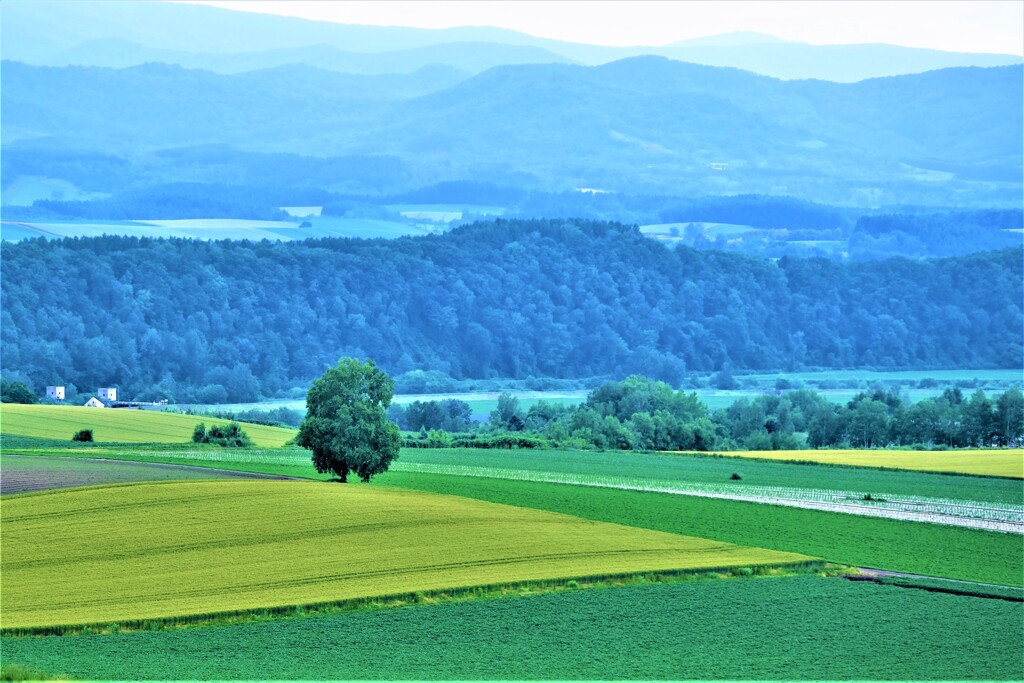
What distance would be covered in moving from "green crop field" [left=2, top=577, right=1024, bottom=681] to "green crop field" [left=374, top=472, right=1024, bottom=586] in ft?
18.8

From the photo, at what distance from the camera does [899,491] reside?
5934 centimetres

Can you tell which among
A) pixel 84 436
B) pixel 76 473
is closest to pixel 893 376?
pixel 84 436

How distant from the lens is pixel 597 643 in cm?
3350

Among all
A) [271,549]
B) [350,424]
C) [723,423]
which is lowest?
[271,549]

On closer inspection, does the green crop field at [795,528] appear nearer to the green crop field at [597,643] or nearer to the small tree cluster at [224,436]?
the green crop field at [597,643]

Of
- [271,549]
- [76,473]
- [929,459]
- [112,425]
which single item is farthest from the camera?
[112,425]

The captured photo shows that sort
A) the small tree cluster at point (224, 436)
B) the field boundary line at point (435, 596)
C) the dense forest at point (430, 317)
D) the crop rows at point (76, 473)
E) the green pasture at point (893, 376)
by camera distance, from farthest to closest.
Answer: the green pasture at point (893, 376) < the dense forest at point (430, 317) < the small tree cluster at point (224, 436) < the crop rows at point (76, 473) < the field boundary line at point (435, 596)

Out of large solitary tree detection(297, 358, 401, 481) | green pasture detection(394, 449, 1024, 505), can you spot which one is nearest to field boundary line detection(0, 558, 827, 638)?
green pasture detection(394, 449, 1024, 505)

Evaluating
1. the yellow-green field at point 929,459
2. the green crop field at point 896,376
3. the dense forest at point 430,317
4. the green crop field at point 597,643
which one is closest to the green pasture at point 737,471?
the yellow-green field at point 929,459

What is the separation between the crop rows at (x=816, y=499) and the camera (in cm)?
5259

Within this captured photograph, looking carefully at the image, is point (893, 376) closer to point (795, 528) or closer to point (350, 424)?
point (350, 424)

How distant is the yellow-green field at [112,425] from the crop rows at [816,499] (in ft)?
63.1

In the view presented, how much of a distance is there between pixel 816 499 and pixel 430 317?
4906 inches

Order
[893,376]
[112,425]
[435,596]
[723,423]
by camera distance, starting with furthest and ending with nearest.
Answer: [893,376] < [723,423] < [112,425] < [435,596]
